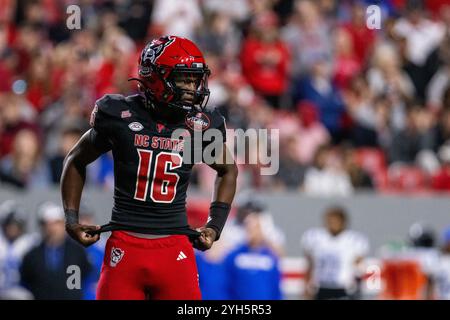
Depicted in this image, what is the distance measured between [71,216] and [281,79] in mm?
7876

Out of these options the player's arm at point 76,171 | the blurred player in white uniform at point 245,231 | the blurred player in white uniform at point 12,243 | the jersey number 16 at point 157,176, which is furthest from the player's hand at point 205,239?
the blurred player in white uniform at point 12,243

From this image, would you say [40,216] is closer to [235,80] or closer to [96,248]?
[96,248]

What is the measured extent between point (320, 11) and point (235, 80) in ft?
5.81

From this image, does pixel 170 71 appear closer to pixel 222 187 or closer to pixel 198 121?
pixel 198 121

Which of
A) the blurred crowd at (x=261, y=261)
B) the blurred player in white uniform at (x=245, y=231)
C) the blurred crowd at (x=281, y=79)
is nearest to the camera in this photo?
the blurred crowd at (x=261, y=261)

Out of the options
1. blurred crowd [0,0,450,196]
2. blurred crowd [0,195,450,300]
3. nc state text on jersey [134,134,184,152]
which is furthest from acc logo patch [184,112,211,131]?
blurred crowd [0,0,450,196]

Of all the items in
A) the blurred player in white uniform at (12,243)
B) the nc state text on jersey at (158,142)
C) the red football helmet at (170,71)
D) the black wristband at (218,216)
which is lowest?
the blurred player in white uniform at (12,243)

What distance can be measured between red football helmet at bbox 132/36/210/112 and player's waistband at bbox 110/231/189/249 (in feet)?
2.19

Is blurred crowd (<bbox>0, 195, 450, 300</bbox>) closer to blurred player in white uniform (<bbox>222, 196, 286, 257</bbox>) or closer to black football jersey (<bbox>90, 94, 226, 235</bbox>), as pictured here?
blurred player in white uniform (<bbox>222, 196, 286, 257</bbox>)

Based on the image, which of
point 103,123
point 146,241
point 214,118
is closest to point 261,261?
point 214,118

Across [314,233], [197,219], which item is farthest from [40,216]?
[314,233]

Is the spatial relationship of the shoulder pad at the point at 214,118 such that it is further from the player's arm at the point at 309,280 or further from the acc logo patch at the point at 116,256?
the player's arm at the point at 309,280

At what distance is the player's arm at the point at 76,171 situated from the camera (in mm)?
6004

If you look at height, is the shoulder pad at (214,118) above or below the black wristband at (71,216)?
above
